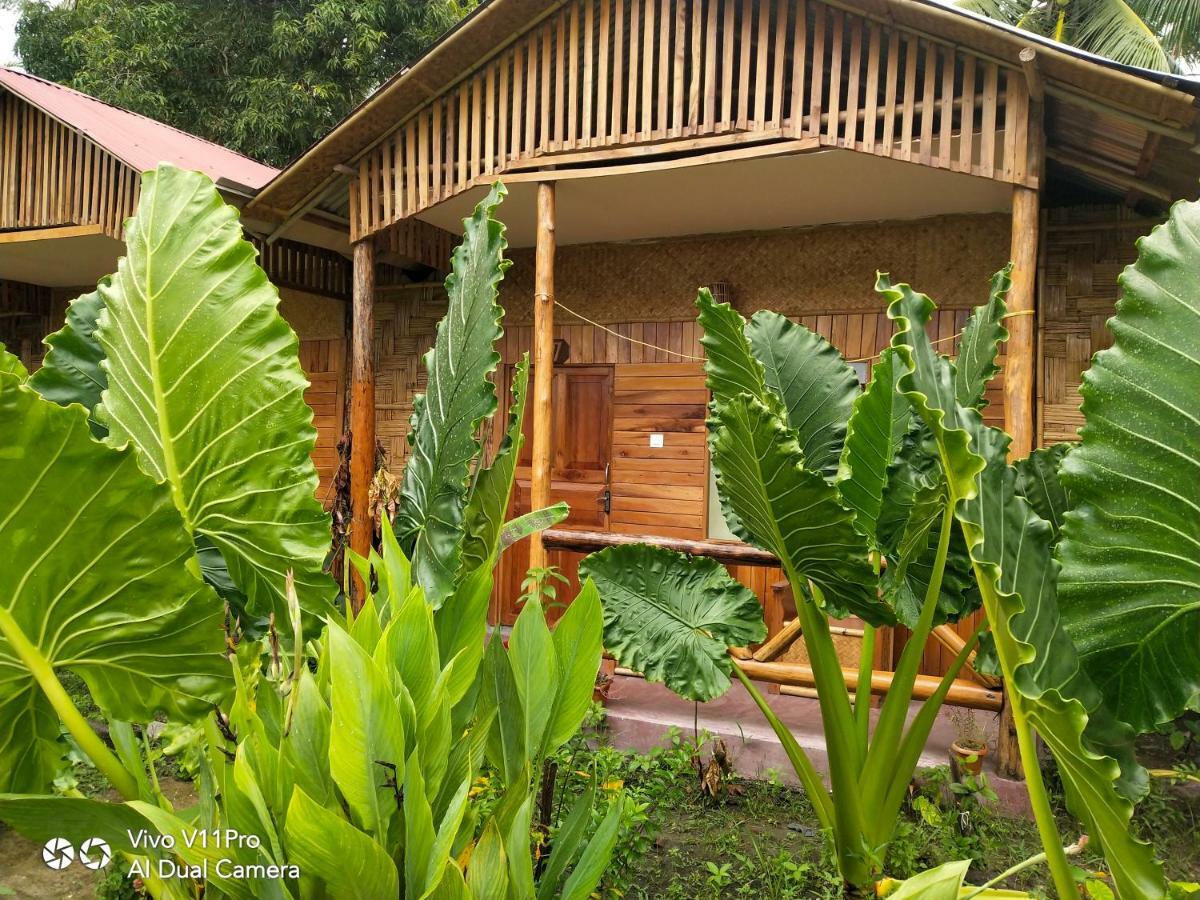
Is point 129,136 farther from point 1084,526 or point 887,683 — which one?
point 1084,526

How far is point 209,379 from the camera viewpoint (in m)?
1.38

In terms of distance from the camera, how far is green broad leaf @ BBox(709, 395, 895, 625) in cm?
200

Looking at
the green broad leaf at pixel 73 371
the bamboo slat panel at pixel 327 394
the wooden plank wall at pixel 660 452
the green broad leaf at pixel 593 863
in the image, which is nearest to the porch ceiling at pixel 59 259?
the bamboo slat panel at pixel 327 394

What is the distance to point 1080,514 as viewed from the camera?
4.09 feet

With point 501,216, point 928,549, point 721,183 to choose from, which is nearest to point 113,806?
point 928,549

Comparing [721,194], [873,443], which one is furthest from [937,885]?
[721,194]

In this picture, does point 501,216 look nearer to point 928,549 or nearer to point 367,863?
point 928,549

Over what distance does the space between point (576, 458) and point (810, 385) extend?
343 centimetres

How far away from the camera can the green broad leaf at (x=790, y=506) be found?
2.00m

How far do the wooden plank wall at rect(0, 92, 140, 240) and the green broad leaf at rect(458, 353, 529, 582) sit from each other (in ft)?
16.2

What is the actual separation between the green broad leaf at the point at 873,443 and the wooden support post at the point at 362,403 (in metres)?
3.49

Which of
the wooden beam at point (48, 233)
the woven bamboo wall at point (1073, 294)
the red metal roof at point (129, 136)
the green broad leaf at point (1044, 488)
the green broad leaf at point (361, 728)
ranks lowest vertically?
the green broad leaf at point (361, 728)

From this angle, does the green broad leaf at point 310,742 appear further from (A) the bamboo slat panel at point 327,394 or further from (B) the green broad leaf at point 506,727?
(A) the bamboo slat panel at point 327,394

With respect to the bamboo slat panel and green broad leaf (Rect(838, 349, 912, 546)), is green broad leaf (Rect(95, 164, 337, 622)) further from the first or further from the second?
the bamboo slat panel
